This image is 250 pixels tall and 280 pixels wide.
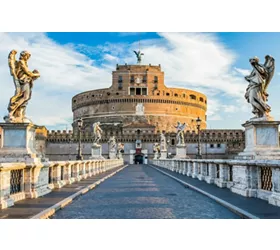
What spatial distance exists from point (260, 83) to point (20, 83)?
6.42 meters

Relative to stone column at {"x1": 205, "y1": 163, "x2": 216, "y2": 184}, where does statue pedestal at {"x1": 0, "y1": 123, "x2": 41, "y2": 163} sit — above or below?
above

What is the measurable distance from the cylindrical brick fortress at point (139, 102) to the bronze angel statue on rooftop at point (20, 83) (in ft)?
269

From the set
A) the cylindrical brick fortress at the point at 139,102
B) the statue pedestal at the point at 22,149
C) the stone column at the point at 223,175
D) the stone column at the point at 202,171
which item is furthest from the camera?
the cylindrical brick fortress at the point at 139,102

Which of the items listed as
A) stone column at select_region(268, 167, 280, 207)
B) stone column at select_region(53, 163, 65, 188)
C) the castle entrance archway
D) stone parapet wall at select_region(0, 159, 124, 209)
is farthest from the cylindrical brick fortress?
stone column at select_region(268, 167, 280, 207)

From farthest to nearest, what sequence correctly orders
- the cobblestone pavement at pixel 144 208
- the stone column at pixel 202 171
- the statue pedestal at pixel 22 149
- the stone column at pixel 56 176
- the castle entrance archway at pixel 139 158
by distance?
the castle entrance archway at pixel 139 158, the stone column at pixel 202 171, the stone column at pixel 56 176, the statue pedestal at pixel 22 149, the cobblestone pavement at pixel 144 208

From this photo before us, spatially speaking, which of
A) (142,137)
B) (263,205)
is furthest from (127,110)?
(263,205)

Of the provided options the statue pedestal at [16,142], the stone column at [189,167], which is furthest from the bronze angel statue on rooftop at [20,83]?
the stone column at [189,167]

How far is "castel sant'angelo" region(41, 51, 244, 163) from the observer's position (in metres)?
80.4

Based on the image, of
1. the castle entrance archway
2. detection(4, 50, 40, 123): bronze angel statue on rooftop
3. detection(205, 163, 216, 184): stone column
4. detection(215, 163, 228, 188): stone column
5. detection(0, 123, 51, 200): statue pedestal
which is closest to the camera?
detection(0, 123, 51, 200): statue pedestal

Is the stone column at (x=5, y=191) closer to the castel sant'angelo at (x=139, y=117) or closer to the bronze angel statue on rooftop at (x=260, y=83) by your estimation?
the bronze angel statue on rooftop at (x=260, y=83)

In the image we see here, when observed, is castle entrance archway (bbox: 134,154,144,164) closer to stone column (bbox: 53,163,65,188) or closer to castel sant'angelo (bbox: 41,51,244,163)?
castel sant'angelo (bbox: 41,51,244,163)

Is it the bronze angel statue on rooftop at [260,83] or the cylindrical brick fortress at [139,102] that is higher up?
the cylindrical brick fortress at [139,102]

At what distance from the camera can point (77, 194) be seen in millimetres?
10461

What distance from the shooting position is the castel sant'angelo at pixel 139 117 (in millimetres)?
80375
